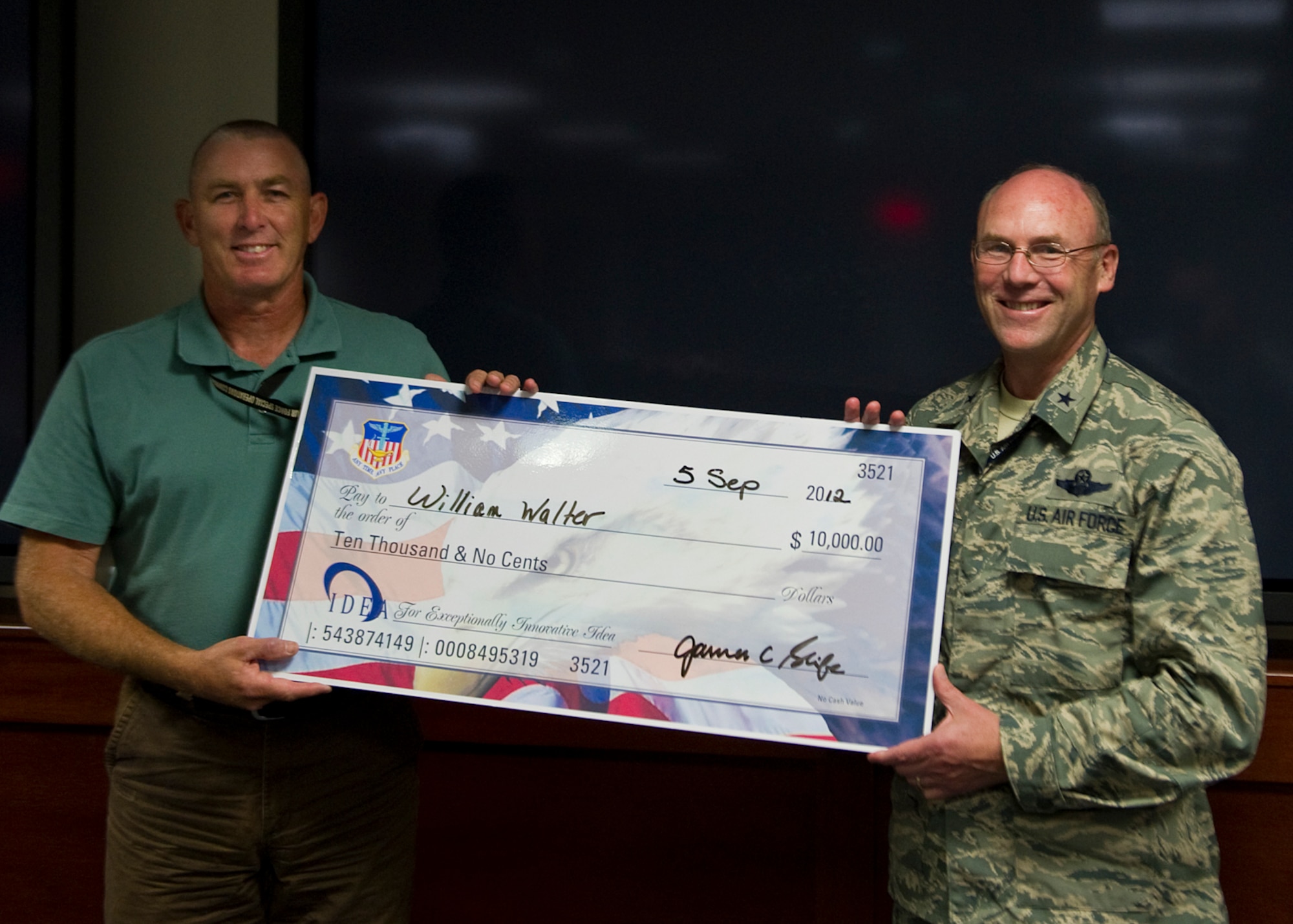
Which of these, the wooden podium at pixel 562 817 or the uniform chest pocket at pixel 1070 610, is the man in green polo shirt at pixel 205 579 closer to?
the wooden podium at pixel 562 817

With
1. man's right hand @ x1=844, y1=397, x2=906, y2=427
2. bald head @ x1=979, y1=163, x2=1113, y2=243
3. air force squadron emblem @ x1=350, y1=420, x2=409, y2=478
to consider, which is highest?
bald head @ x1=979, y1=163, x2=1113, y2=243

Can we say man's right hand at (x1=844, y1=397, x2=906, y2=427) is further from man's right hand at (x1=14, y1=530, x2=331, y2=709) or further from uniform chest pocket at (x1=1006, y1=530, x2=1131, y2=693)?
man's right hand at (x1=14, y1=530, x2=331, y2=709)

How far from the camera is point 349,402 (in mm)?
1441

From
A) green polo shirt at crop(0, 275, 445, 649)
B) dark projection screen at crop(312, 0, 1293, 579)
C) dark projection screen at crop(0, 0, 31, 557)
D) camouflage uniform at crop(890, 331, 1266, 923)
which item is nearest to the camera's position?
camouflage uniform at crop(890, 331, 1266, 923)

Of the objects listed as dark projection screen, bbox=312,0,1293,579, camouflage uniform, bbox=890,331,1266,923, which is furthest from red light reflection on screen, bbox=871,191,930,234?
camouflage uniform, bbox=890,331,1266,923

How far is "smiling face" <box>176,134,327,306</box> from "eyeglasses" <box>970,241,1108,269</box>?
3.49 ft

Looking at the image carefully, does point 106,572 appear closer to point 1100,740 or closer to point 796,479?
point 796,479

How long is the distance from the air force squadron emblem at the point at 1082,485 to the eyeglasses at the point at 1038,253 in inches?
11.2
